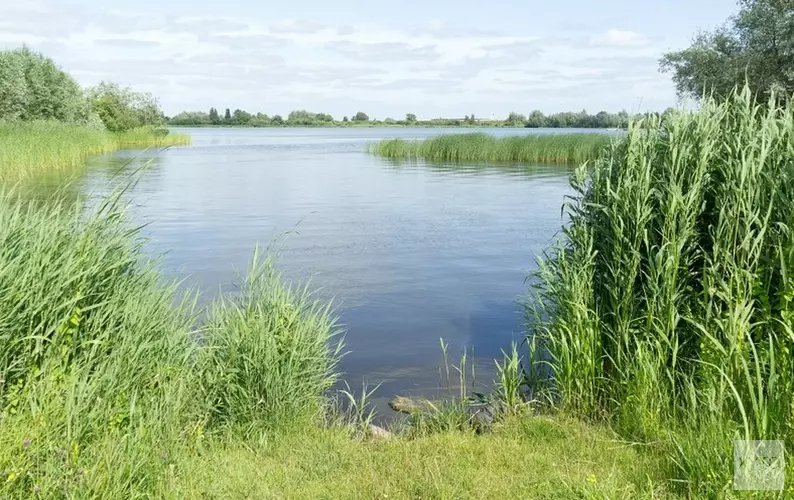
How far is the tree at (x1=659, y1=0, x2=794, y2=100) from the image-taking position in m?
24.5

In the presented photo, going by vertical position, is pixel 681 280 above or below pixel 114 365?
above

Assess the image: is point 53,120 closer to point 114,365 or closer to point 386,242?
point 386,242

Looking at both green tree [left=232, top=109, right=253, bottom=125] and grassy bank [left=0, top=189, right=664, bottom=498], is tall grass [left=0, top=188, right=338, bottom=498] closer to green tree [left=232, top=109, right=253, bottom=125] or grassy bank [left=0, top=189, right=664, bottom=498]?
grassy bank [left=0, top=189, right=664, bottom=498]

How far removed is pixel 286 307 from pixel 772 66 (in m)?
25.2

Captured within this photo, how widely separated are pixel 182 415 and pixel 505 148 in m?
39.2

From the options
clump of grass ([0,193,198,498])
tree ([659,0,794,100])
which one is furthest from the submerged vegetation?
tree ([659,0,794,100])

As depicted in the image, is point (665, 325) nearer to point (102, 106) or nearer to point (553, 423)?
point (553, 423)

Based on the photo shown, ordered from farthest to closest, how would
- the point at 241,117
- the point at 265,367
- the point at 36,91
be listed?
1. the point at 241,117
2. the point at 36,91
3. the point at 265,367

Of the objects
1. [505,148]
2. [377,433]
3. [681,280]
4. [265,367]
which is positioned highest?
[505,148]

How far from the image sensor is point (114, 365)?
527 cm

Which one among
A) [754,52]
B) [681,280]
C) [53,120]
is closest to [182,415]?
[681,280]

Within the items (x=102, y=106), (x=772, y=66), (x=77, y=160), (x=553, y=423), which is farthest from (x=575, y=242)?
(x=102, y=106)

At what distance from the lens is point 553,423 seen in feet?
19.9

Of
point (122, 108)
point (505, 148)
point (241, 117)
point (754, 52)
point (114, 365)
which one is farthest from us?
point (241, 117)
